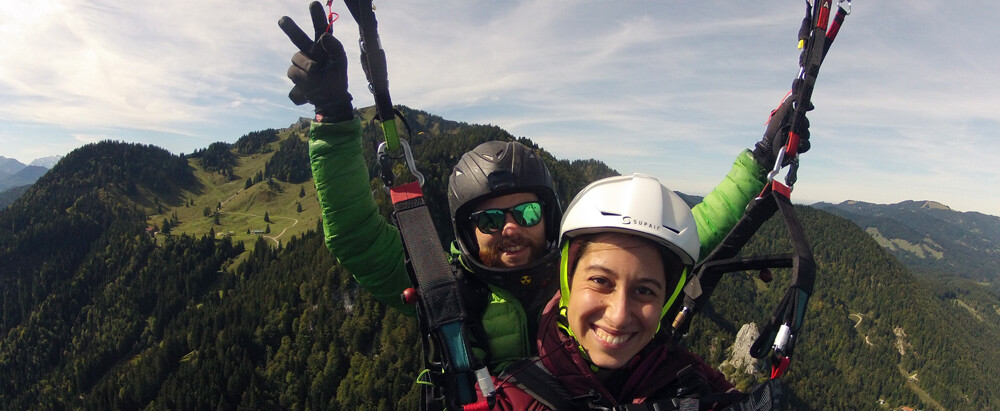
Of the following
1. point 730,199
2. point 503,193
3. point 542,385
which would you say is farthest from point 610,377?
point 730,199

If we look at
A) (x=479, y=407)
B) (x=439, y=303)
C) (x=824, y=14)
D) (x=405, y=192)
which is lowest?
(x=479, y=407)

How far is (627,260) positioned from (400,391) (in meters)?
89.3

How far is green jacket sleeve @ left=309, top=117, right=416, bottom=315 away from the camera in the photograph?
14.1 ft

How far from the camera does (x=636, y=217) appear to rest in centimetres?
339

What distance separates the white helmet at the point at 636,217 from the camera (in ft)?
11.1

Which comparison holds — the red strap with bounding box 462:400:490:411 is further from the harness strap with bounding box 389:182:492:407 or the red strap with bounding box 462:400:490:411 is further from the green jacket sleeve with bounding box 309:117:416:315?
the green jacket sleeve with bounding box 309:117:416:315

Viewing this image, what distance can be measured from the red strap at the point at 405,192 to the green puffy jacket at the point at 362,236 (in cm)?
60

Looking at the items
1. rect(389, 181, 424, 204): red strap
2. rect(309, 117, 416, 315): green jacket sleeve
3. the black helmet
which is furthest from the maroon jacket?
rect(309, 117, 416, 315): green jacket sleeve

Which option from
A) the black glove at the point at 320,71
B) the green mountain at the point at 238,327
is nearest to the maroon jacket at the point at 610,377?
the black glove at the point at 320,71

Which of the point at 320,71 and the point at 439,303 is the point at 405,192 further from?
the point at 320,71

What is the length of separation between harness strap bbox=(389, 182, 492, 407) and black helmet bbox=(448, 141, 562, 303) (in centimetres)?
126

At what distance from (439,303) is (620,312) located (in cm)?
130

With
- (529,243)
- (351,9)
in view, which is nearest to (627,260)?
(529,243)

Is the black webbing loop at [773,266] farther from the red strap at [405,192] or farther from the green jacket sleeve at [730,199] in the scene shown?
the red strap at [405,192]
